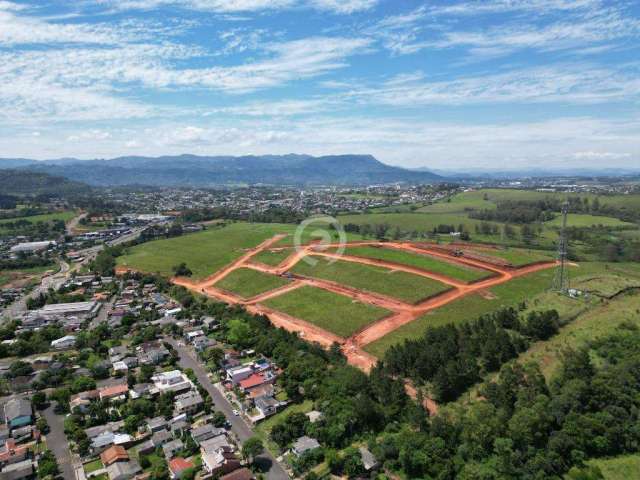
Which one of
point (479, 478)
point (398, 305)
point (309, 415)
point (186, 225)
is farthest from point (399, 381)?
point (186, 225)

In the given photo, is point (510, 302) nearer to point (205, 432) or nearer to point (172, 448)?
point (205, 432)

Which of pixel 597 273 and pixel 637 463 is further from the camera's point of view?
pixel 597 273

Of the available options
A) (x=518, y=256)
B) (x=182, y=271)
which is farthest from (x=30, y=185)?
(x=518, y=256)

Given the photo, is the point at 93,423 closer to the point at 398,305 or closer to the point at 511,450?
the point at 511,450

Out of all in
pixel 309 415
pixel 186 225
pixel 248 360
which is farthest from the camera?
pixel 186 225

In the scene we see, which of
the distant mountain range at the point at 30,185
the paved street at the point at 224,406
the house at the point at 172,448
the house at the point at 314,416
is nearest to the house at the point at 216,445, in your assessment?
the paved street at the point at 224,406

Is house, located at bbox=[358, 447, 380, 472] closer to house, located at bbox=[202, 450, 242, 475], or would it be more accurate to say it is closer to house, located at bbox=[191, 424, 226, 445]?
house, located at bbox=[202, 450, 242, 475]

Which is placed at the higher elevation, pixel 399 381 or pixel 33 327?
pixel 399 381
